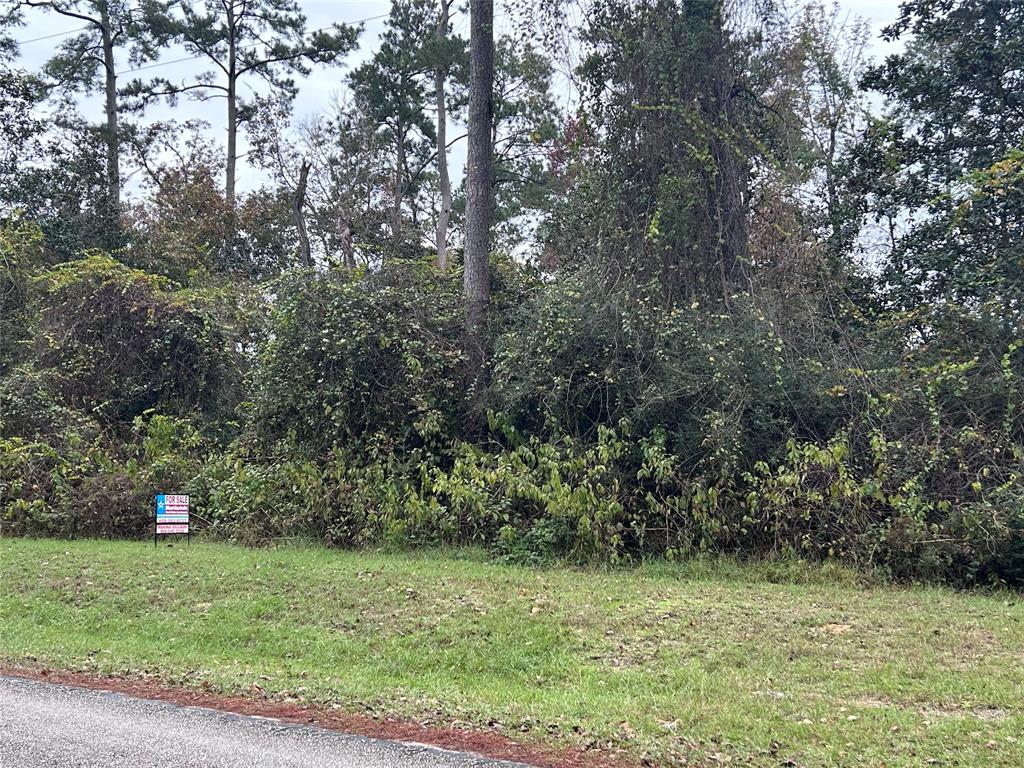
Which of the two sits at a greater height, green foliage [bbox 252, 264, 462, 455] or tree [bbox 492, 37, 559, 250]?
tree [bbox 492, 37, 559, 250]

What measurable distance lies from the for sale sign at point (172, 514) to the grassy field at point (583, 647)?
129 cm

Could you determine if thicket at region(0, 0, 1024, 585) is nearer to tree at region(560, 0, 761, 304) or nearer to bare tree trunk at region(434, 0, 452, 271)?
tree at region(560, 0, 761, 304)

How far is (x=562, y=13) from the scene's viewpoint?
1582 cm

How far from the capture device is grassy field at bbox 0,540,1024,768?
5621mm

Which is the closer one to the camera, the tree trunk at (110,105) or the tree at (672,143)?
the tree at (672,143)

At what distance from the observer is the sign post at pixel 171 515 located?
13133mm

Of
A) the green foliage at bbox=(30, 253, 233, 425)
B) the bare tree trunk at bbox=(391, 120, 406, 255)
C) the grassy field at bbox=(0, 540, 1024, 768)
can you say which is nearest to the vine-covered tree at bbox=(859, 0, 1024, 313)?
the grassy field at bbox=(0, 540, 1024, 768)

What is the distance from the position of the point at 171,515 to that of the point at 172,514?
0.06 feet

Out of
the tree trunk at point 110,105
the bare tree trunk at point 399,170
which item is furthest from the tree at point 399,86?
the tree trunk at point 110,105

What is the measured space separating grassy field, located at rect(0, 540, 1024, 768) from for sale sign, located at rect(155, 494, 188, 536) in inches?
50.8

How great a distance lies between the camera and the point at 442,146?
99.6 ft

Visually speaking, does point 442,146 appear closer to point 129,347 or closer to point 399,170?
point 399,170

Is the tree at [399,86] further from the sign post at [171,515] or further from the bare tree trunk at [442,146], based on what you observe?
the sign post at [171,515]

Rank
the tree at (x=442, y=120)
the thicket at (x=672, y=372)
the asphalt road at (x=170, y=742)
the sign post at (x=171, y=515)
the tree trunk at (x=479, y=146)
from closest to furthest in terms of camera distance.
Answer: the asphalt road at (x=170, y=742)
the thicket at (x=672, y=372)
the sign post at (x=171, y=515)
the tree trunk at (x=479, y=146)
the tree at (x=442, y=120)
